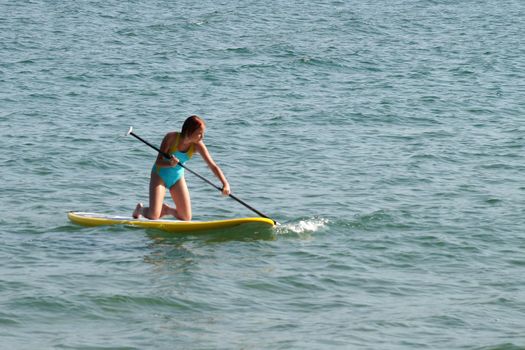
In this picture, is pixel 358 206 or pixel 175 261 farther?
pixel 358 206

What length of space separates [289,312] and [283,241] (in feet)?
10.3

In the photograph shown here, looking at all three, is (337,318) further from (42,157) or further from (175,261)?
(42,157)

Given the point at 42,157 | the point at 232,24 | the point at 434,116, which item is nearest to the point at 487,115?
the point at 434,116

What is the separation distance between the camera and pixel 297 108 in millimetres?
27062

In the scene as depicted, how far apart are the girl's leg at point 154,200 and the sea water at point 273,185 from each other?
295 millimetres

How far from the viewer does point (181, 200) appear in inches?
628

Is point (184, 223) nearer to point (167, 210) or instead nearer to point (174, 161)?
point (167, 210)

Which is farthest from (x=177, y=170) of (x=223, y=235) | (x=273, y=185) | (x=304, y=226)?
(x=273, y=185)

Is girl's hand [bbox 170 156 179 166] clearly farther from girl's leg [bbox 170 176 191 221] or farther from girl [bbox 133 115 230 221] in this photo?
girl's leg [bbox 170 176 191 221]

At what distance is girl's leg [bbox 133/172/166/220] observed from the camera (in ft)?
51.6

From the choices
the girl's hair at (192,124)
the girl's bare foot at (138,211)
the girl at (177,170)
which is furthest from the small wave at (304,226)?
the girl's hair at (192,124)

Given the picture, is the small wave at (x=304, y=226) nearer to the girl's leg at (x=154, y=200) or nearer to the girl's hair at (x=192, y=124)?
the girl's leg at (x=154, y=200)

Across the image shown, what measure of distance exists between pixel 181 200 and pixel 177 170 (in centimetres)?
51

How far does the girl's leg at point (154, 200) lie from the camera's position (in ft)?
51.6
